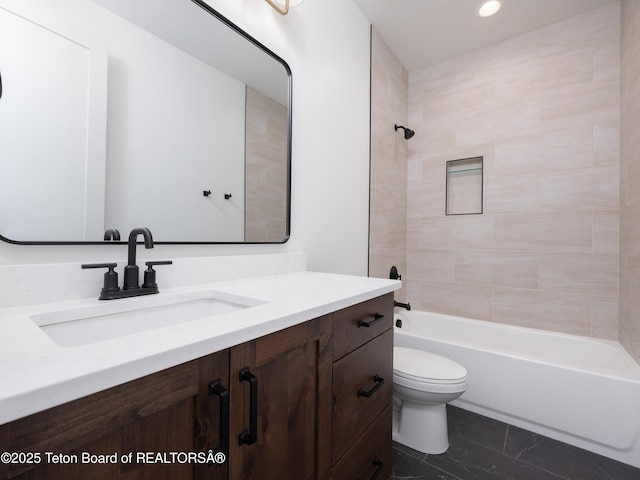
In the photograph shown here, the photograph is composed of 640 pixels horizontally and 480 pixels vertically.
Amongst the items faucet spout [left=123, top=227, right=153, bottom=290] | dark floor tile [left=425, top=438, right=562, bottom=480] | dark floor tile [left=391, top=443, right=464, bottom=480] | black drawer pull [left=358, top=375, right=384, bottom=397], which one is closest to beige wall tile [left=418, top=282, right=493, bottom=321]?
dark floor tile [left=425, top=438, right=562, bottom=480]

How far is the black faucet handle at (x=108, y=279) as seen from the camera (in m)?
0.81

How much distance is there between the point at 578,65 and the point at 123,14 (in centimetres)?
268

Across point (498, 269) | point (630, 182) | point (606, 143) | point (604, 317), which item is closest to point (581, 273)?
point (604, 317)

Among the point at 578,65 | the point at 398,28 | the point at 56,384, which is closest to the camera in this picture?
the point at 56,384

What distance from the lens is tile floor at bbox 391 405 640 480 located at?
1336mm

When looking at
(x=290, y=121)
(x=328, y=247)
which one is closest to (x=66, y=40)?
(x=290, y=121)

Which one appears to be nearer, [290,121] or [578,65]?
[290,121]

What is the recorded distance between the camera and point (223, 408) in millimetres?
530

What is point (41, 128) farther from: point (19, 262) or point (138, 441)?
point (138, 441)

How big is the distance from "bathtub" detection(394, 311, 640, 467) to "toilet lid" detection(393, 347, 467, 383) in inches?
13.6

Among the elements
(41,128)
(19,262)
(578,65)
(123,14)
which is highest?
(578,65)

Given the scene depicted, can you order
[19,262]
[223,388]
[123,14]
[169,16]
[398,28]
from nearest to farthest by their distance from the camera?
1. [223,388]
2. [19,262]
3. [123,14]
4. [169,16]
5. [398,28]

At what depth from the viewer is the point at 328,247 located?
5.73 feet

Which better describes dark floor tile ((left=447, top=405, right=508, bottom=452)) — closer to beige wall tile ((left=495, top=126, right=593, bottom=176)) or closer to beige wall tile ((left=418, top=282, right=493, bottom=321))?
beige wall tile ((left=418, top=282, right=493, bottom=321))
